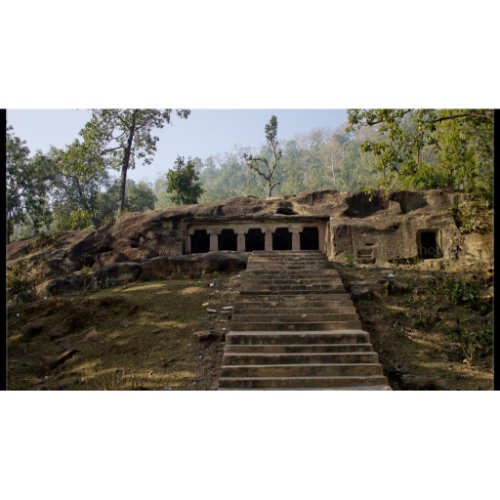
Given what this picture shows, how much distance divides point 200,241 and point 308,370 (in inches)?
557

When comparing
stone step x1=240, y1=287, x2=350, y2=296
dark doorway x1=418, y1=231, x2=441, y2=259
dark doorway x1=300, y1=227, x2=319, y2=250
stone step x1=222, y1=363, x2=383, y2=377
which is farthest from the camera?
dark doorway x1=300, y1=227, x2=319, y2=250

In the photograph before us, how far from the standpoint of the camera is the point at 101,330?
964 cm

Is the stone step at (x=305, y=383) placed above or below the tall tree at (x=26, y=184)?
below

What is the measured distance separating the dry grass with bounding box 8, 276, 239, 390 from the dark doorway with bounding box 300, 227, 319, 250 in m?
9.31

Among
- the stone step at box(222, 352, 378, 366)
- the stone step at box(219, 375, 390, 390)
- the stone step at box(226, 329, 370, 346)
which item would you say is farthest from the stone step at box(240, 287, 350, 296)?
the stone step at box(219, 375, 390, 390)

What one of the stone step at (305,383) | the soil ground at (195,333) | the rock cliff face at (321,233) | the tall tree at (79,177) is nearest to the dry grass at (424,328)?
the soil ground at (195,333)

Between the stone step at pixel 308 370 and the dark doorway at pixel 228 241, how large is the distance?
1398 centimetres

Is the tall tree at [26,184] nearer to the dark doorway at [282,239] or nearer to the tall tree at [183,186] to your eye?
the tall tree at [183,186]

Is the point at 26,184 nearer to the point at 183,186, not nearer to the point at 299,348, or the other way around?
the point at 183,186

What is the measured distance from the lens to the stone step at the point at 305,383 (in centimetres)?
686

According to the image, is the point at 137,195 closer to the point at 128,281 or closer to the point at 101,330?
the point at 128,281

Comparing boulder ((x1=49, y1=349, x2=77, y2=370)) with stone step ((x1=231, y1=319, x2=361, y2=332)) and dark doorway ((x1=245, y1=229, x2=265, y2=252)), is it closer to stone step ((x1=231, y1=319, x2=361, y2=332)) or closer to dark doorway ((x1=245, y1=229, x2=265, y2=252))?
stone step ((x1=231, y1=319, x2=361, y2=332))

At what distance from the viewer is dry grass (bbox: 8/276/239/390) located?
7.59 meters

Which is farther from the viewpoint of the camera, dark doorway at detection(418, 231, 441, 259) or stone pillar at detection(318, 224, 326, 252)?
stone pillar at detection(318, 224, 326, 252)
